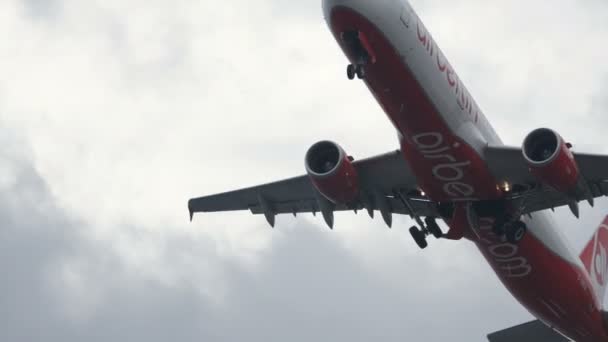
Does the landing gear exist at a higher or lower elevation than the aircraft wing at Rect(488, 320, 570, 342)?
higher

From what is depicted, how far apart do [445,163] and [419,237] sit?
494 centimetres

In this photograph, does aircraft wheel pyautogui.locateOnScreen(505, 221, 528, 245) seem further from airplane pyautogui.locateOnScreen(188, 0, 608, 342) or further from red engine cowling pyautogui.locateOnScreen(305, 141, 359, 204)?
red engine cowling pyautogui.locateOnScreen(305, 141, 359, 204)

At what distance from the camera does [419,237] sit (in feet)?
111

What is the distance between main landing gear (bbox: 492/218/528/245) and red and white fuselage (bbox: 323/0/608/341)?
28cm

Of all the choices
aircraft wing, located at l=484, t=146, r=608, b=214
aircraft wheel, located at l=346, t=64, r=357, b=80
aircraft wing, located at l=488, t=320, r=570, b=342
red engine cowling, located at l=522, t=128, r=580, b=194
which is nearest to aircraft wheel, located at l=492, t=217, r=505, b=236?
aircraft wing, located at l=484, t=146, r=608, b=214

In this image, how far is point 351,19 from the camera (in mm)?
26500

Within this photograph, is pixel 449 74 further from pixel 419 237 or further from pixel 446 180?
pixel 419 237

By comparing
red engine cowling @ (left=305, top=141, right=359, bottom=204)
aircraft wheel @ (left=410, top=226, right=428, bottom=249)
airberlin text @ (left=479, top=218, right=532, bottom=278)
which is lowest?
airberlin text @ (left=479, top=218, right=532, bottom=278)

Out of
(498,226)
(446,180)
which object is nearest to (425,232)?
(498,226)

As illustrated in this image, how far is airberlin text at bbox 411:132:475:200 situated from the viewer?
2888cm

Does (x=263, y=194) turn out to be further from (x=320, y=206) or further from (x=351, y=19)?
(x=351, y=19)

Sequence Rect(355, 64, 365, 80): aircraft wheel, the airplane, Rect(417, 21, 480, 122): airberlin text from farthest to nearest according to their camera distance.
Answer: Rect(417, 21, 480, 122): airberlin text → the airplane → Rect(355, 64, 365, 80): aircraft wheel

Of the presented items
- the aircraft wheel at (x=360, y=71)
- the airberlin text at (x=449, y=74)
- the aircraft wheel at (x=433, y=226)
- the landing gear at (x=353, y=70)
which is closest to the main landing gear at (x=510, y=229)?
the aircraft wheel at (x=433, y=226)

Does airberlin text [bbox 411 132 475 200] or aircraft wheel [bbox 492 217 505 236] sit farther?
aircraft wheel [bbox 492 217 505 236]
